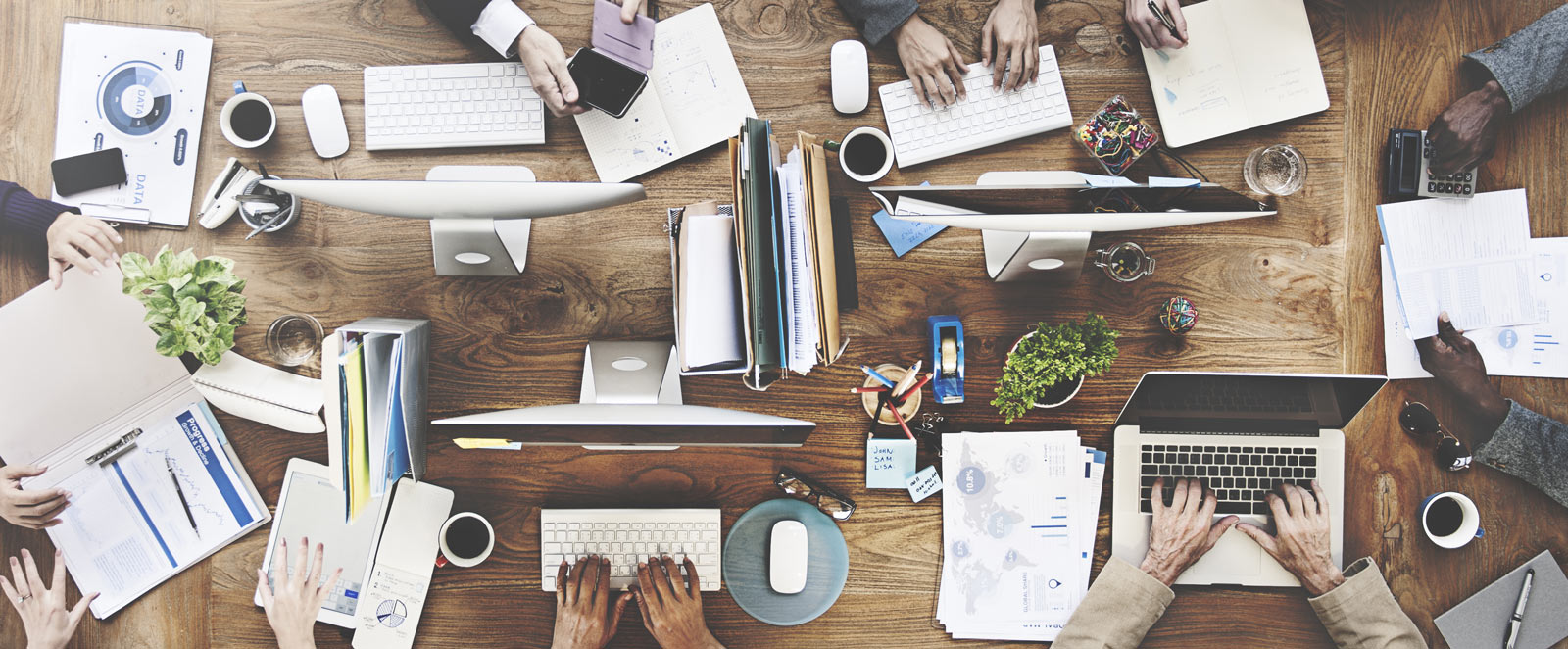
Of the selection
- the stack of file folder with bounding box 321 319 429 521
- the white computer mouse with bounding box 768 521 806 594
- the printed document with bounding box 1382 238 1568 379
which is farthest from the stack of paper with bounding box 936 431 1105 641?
the stack of file folder with bounding box 321 319 429 521

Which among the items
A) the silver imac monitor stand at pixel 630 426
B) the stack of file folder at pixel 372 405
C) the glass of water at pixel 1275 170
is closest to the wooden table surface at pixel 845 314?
the glass of water at pixel 1275 170

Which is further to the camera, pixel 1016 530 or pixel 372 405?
pixel 1016 530

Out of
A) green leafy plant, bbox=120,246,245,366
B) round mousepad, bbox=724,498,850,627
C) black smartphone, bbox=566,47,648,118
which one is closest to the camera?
green leafy plant, bbox=120,246,245,366

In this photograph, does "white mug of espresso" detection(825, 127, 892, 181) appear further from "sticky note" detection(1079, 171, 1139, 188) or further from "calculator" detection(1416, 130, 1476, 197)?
"calculator" detection(1416, 130, 1476, 197)

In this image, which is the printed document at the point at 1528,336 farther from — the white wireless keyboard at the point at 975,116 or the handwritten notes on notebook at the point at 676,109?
the handwritten notes on notebook at the point at 676,109

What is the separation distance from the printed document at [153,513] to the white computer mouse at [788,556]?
3.49 ft

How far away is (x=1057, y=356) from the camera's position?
146 cm

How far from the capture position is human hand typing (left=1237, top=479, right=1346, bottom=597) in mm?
1611

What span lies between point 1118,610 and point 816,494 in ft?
2.16

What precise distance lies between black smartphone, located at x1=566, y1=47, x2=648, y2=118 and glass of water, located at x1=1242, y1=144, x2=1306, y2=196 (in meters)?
1.24

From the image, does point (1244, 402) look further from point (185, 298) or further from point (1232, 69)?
point (185, 298)

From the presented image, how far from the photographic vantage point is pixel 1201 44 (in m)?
1.60

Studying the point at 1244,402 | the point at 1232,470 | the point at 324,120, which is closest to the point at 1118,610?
the point at 1232,470

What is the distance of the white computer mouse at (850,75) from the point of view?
1567 millimetres
